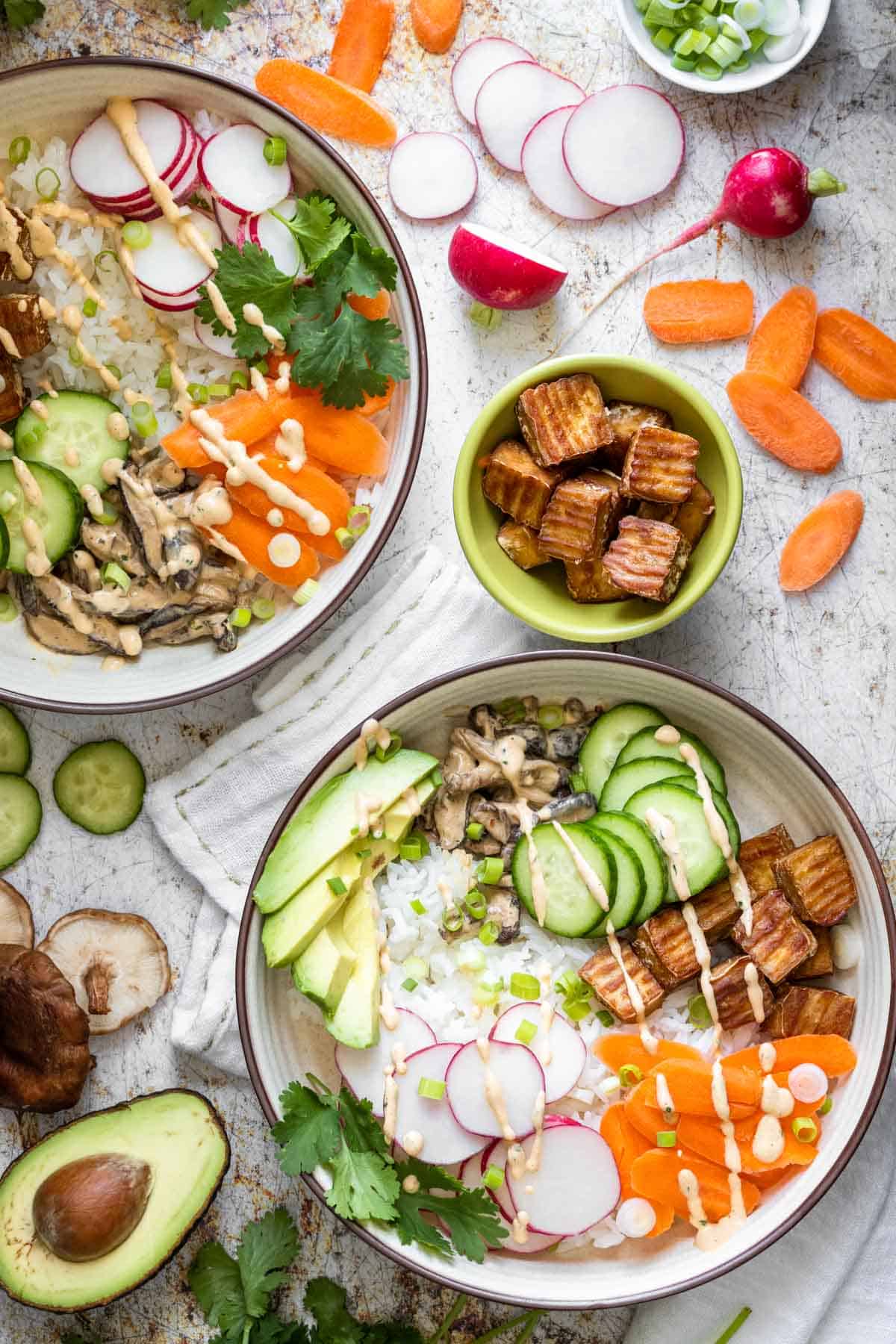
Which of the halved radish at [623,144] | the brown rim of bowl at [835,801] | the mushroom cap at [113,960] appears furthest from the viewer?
the mushroom cap at [113,960]

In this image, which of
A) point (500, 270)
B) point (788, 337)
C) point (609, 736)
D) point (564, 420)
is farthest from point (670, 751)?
point (500, 270)

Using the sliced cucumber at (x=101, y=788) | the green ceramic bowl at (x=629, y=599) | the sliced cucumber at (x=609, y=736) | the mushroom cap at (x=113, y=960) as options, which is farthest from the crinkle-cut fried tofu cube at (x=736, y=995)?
the sliced cucumber at (x=101, y=788)

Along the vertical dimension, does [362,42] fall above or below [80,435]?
above

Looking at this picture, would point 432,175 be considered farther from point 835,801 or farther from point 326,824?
point 835,801

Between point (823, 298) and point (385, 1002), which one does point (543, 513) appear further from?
point (385, 1002)

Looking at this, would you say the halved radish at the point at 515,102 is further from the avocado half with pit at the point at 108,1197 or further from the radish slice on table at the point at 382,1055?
the avocado half with pit at the point at 108,1197

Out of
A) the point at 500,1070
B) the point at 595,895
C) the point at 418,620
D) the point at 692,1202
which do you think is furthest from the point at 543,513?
the point at 692,1202
